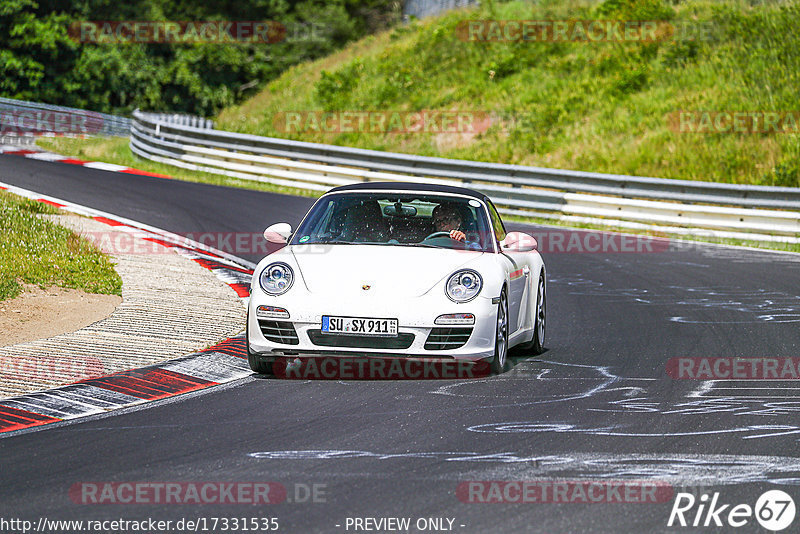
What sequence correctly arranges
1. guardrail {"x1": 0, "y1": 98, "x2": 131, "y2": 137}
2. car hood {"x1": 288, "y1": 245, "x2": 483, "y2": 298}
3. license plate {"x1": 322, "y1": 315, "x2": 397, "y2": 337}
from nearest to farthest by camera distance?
license plate {"x1": 322, "y1": 315, "x2": 397, "y2": 337}, car hood {"x1": 288, "y1": 245, "x2": 483, "y2": 298}, guardrail {"x1": 0, "y1": 98, "x2": 131, "y2": 137}

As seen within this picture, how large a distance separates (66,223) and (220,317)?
237 inches

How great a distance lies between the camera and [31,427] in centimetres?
642

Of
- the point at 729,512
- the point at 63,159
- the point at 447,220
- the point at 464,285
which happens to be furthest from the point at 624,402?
the point at 63,159

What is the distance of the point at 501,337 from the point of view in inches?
328

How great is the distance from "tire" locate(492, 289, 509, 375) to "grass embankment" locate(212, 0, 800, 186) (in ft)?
56.3

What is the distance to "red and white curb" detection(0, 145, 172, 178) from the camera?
83.9 feet

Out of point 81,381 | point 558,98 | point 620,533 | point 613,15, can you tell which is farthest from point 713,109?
point 620,533

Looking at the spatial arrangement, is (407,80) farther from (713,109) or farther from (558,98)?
(713,109)
